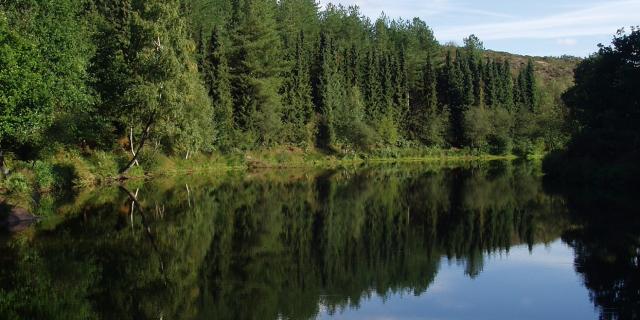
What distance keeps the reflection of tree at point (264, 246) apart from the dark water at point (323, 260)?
2.8 inches

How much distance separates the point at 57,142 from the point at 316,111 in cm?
5497

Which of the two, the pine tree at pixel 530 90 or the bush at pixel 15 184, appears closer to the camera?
the bush at pixel 15 184

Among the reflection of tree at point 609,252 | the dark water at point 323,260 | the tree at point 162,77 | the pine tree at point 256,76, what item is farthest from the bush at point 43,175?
the pine tree at point 256,76

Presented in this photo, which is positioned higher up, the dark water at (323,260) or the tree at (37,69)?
the tree at (37,69)

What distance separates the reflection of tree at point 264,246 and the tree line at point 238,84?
26.6ft

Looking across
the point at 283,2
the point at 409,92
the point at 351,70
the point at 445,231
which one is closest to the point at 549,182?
the point at 445,231

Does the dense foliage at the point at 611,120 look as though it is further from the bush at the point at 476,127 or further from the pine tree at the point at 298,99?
the bush at the point at 476,127

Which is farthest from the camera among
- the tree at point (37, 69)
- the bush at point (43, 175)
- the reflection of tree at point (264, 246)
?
the bush at point (43, 175)

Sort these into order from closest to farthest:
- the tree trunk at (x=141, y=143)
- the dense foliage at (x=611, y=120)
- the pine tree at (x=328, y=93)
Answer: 1. the dense foliage at (x=611, y=120)
2. the tree trunk at (x=141, y=143)
3. the pine tree at (x=328, y=93)

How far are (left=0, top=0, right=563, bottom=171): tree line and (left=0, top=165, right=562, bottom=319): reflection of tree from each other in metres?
8.12

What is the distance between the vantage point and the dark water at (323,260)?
14547 mm

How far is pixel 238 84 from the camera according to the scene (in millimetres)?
77875

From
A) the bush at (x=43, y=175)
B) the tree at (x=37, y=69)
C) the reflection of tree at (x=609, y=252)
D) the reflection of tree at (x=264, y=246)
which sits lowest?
the reflection of tree at (x=609, y=252)

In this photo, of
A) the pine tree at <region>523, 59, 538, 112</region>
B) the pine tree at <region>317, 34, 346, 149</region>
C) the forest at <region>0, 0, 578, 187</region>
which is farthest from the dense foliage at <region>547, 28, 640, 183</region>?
the pine tree at <region>523, 59, 538, 112</region>
